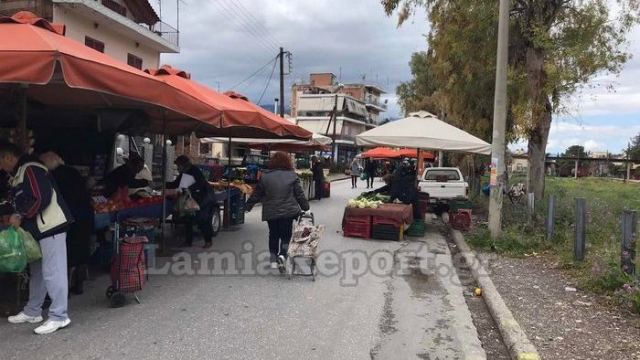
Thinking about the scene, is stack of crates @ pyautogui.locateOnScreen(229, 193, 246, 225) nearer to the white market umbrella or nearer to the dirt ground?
the white market umbrella

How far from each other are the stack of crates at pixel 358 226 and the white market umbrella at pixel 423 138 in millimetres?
1912

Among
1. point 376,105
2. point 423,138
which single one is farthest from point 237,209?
point 376,105

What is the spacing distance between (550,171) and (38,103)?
223 ft

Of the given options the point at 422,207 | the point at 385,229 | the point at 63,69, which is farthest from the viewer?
the point at 422,207

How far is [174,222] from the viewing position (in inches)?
425

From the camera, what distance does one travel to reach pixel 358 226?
1223 cm

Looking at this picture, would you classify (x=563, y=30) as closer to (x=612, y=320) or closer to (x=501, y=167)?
(x=501, y=167)

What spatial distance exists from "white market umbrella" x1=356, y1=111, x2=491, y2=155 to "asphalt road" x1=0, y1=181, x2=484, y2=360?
3923 mm

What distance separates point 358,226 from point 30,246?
7880 mm

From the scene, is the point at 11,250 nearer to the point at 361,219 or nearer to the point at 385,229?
the point at 361,219

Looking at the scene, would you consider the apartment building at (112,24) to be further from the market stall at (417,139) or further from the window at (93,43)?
the market stall at (417,139)

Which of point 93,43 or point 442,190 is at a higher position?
point 93,43

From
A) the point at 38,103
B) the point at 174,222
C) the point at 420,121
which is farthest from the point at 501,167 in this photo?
the point at 38,103

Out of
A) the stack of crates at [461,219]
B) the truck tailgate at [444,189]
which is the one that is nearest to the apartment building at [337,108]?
the truck tailgate at [444,189]
